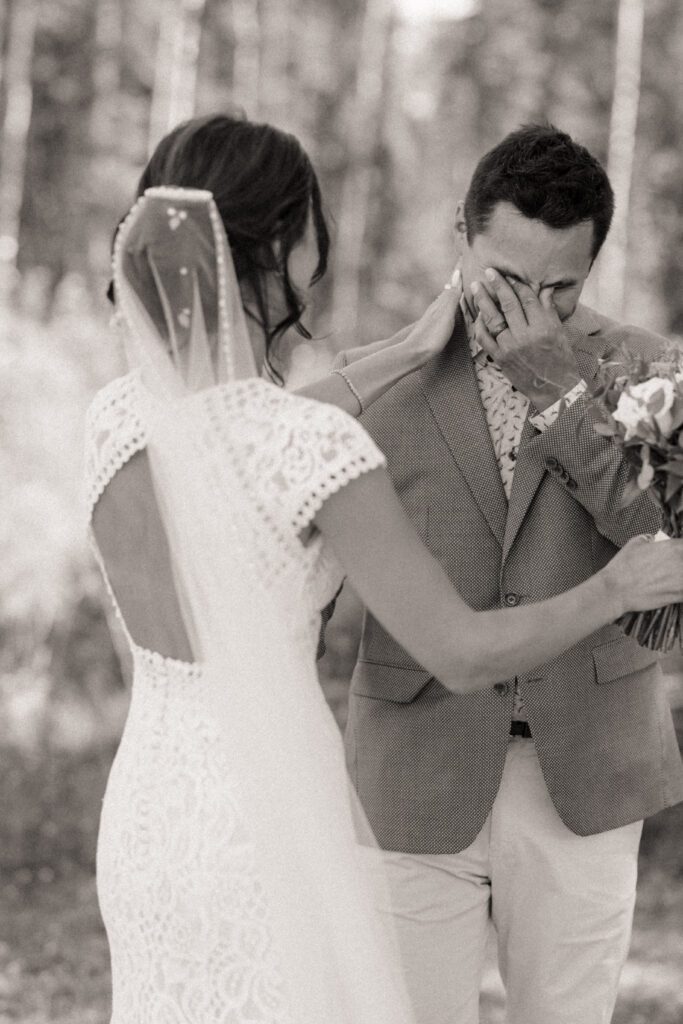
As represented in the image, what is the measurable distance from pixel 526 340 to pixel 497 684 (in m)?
0.64

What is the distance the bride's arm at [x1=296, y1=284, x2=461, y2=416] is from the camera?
2.48 m

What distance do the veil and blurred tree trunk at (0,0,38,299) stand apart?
173 inches

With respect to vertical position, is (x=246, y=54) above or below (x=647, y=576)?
above

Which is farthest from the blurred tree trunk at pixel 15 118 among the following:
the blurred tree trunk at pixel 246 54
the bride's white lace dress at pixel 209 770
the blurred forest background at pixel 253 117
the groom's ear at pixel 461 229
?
the bride's white lace dress at pixel 209 770

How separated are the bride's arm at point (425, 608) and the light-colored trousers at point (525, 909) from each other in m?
0.65

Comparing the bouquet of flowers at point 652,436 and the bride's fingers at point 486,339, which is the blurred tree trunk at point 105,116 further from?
the bouquet of flowers at point 652,436

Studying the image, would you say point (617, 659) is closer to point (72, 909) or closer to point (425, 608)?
point (425, 608)

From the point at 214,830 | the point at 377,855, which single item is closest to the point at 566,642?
the point at 377,855

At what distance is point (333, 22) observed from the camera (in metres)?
6.56

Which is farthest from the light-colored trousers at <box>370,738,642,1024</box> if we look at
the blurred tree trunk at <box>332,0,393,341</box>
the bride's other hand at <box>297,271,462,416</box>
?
the blurred tree trunk at <box>332,0,393,341</box>

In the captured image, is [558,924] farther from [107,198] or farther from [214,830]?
[107,198]

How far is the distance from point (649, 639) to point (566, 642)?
0.93ft

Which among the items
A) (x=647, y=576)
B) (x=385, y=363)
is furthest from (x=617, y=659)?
(x=385, y=363)

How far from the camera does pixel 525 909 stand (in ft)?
8.70
